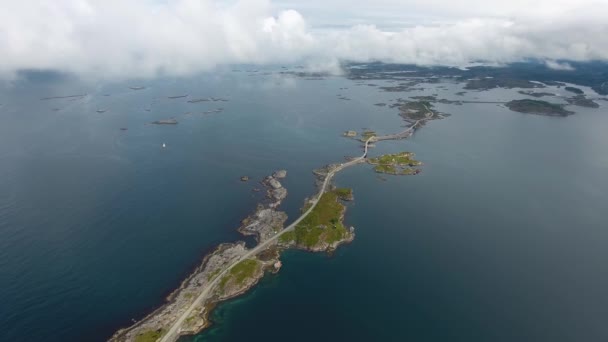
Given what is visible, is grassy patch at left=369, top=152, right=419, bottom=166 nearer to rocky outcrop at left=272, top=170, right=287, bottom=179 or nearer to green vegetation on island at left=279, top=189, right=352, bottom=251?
rocky outcrop at left=272, top=170, right=287, bottom=179

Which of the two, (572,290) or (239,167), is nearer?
(572,290)

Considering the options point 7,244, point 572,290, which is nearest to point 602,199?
point 572,290

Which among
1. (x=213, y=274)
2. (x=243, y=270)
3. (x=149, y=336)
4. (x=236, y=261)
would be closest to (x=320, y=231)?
(x=236, y=261)

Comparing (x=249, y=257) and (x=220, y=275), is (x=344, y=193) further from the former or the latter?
(x=220, y=275)

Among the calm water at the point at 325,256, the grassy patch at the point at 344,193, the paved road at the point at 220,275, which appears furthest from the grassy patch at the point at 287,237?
the grassy patch at the point at 344,193

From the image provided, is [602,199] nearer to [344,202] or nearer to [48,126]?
[344,202]

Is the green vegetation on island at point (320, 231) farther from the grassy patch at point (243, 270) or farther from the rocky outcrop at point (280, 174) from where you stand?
the rocky outcrop at point (280, 174)
